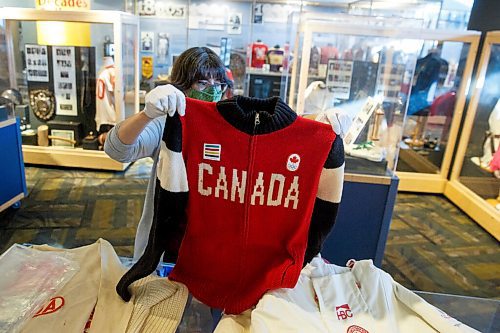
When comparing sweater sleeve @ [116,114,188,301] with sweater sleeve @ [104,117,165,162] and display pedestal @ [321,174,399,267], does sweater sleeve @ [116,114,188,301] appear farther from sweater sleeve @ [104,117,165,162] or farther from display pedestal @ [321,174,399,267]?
display pedestal @ [321,174,399,267]

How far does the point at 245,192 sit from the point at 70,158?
12.6 feet

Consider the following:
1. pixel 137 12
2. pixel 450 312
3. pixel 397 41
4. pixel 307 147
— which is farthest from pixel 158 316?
pixel 137 12

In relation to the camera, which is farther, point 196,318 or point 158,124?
point 158,124

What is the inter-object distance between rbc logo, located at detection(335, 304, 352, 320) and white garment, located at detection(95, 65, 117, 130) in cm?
374

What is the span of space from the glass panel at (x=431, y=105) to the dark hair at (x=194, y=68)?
11.7ft

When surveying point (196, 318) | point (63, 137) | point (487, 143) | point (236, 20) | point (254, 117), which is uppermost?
point (236, 20)

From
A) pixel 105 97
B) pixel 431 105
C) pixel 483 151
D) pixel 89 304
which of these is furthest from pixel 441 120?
pixel 89 304

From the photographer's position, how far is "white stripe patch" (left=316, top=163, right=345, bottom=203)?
1083 millimetres

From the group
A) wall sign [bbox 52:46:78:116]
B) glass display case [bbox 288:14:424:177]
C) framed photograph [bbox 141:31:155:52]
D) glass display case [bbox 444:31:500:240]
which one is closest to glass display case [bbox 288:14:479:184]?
glass display case [bbox 288:14:424:177]

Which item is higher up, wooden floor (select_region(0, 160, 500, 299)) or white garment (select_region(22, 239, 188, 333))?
white garment (select_region(22, 239, 188, 333))

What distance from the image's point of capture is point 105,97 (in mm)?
4250

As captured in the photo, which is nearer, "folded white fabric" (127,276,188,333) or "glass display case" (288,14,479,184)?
"folded white fabric" (127,276,188,333)

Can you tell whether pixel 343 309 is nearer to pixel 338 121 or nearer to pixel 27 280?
pixel 338 121

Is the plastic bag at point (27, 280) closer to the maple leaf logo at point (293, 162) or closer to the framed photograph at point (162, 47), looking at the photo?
the maple leaf logo at point (293, 162)
